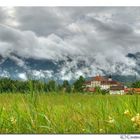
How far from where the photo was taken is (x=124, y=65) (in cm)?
482

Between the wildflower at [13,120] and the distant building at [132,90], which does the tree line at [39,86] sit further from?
the distant building at [132,90]

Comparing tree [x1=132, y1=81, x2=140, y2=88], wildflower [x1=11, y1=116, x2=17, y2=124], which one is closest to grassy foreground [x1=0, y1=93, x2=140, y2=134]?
wildflower [x1=11, y1=116, x2=17, y2=124]

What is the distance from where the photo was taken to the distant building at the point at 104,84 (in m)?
4.79

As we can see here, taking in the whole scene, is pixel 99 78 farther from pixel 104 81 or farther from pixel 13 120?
pixel 13 120

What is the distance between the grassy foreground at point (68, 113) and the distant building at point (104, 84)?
0.09m

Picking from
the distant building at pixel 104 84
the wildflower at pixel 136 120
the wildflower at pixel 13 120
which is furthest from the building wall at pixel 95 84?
the wildflower at pixel 13 120

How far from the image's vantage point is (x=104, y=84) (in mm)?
4828

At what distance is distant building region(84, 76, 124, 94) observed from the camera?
4789 millimetres

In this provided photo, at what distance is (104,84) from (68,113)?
0.51 meters

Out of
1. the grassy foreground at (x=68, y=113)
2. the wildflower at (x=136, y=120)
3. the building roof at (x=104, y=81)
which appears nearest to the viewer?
the wildflower at (x=136, y=120)

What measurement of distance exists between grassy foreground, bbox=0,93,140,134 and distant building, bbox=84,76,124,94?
86 millimetres

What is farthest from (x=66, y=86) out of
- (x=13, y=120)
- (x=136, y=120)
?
(x=136, y=120)
